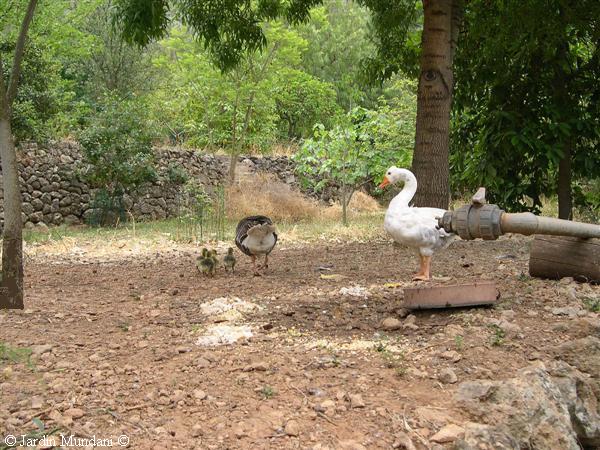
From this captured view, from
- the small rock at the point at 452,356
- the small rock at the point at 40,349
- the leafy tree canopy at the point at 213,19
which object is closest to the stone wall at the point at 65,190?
the leafy tree canopy at the point at 213,19

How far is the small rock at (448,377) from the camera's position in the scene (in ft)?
11.6

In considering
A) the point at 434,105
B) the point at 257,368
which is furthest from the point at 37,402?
the point at 434,105

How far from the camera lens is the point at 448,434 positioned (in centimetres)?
302

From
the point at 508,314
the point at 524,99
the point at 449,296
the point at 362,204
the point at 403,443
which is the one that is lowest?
the point at 403,443

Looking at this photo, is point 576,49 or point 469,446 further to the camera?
point 576,49

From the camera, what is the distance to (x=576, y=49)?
10352 millimetres

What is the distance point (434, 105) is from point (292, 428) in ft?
19.2

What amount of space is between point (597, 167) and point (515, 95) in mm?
1641

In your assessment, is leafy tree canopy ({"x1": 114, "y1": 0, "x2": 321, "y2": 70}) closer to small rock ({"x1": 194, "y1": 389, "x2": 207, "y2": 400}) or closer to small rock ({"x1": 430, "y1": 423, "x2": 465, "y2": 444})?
small rock ({"x1": 194, "y1": 389, "x2": 207, "y2": 400})

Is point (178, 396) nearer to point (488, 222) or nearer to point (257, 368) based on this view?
point (257, 368)

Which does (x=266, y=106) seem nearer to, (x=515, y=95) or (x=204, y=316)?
(x=515, y=95)

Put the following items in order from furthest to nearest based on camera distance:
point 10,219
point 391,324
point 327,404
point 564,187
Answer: point 564,187
point 10,219
point 391,324
point 327,404

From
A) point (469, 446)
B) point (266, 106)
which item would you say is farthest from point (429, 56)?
point (266, 106)

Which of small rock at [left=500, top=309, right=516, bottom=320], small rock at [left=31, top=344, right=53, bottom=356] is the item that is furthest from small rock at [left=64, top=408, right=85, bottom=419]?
small rock at [left=500, top=309, right=516, bottom=320]
